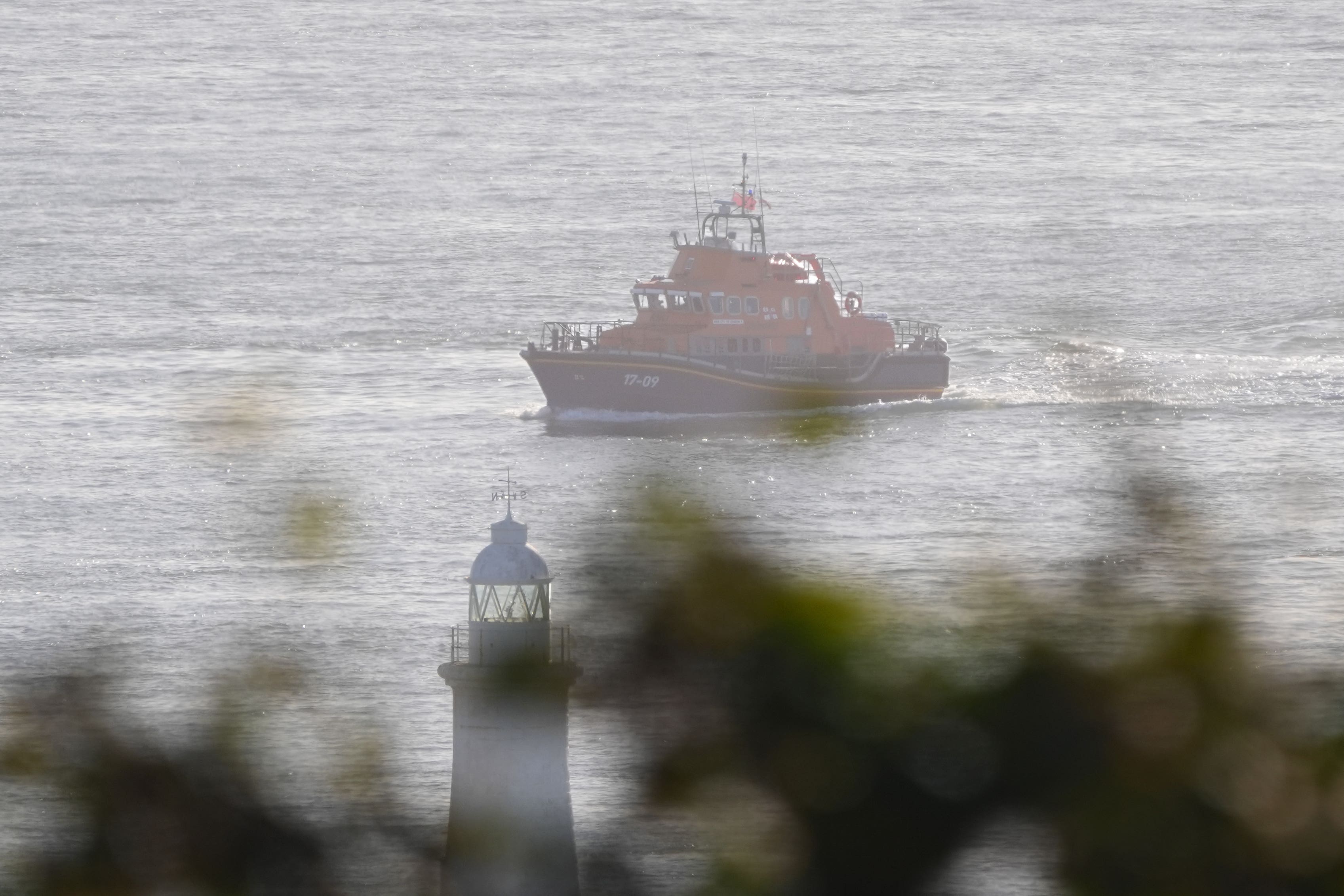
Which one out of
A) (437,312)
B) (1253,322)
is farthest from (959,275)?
(437,312)

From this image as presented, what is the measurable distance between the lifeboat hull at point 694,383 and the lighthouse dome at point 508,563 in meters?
37.4

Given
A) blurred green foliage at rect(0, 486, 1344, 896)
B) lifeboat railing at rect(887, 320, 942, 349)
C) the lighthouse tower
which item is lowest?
the lighthouse tower

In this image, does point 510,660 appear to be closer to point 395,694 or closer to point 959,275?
point 395,694

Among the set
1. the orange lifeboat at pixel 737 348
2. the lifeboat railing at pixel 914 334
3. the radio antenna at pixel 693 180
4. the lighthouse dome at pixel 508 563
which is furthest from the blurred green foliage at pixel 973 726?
the radio antenna at pixel 693 180

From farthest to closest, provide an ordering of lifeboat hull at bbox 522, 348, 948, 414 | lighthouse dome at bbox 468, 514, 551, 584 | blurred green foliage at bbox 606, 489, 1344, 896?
1. lifeboat hull at bbox 522, 348, 948, 414
2. lighthouse dome at bbox 468, 514, 551, 584
3. blurred green foliage at bbox 606, 489, 1344, 896

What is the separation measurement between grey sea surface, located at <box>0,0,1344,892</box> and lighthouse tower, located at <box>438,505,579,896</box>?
251 mm

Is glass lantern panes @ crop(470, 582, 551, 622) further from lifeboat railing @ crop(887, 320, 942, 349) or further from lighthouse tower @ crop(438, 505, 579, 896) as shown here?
lifeboat railing @ crop(887, 320, 942, 349)

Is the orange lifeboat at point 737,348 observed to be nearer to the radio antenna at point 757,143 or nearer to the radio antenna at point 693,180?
the radio antenna at point 693,180

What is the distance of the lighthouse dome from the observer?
42.3 feet

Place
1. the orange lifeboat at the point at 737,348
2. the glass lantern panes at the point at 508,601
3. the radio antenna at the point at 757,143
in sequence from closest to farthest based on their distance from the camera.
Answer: the glass lantern panes at the point at 508,601 < the orange lifeboat at the point at 737,348 < the radio antenna at the point at 757,143

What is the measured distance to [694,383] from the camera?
51375mm

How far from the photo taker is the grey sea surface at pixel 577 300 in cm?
2428

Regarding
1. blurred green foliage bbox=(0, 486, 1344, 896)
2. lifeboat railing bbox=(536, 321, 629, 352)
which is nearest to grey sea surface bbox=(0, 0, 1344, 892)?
blurred green foliage bbox=(0, 486, 1344, 896)

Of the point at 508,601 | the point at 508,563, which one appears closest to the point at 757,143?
the point at 508,563
